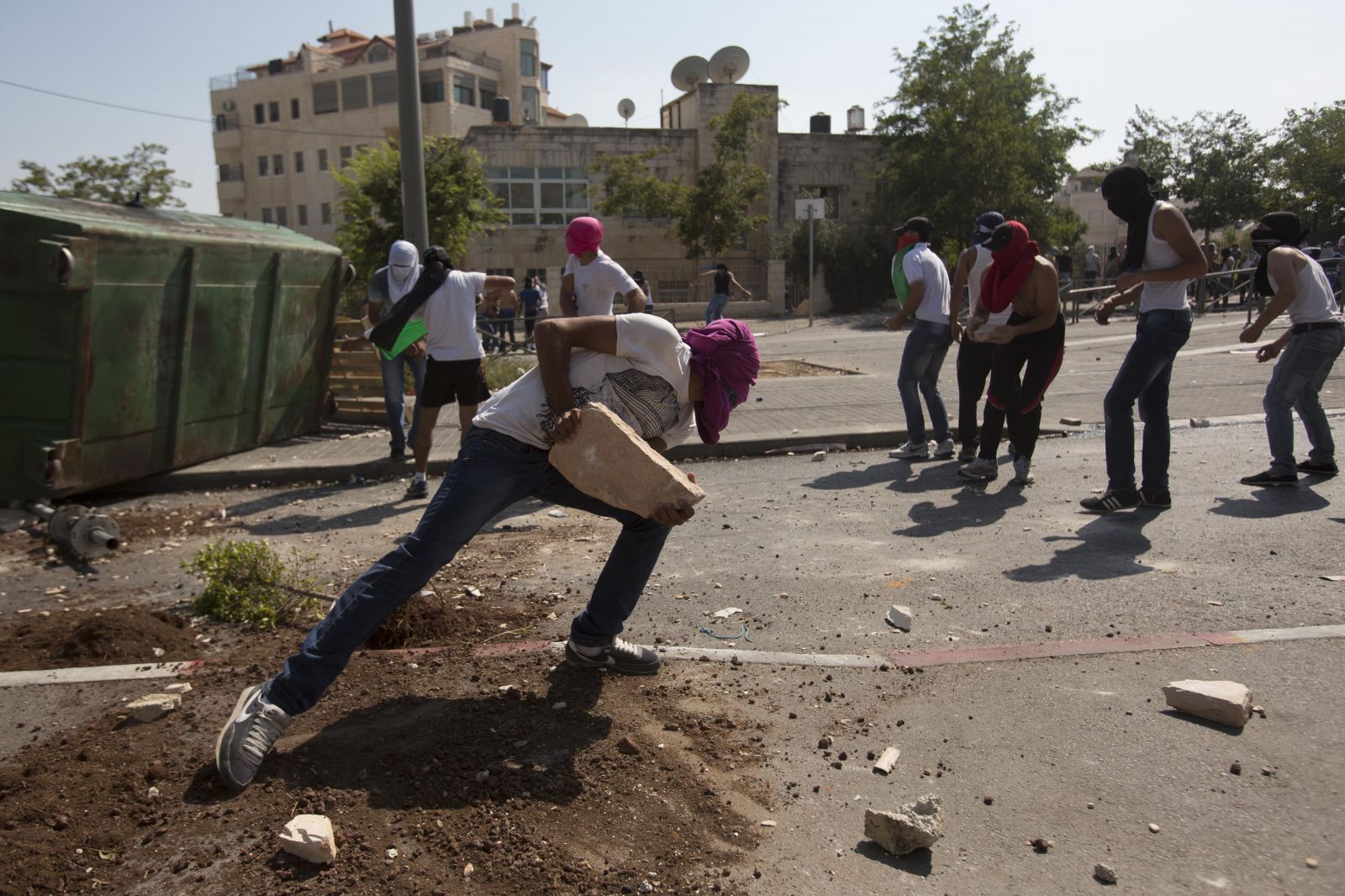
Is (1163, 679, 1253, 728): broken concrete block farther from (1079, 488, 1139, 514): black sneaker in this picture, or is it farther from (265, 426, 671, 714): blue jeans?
(1079, 488, 1139, 514): black sneaker

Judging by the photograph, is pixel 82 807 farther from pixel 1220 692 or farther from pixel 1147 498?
pixel 1147 498

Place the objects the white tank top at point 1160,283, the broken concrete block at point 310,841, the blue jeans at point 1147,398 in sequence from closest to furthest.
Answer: the broken concrete block at point 310,841 → the white tank top at point 1160,283 → the blue jeans at point 1147,398

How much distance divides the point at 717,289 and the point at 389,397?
44.2 feet

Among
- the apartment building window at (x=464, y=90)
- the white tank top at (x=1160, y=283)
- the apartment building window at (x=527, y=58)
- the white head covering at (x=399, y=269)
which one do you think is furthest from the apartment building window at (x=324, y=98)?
the white tank top at (x=1160, y=283)

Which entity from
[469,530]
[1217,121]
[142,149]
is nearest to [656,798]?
[469,530]

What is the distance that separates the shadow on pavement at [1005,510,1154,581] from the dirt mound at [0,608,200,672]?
379 centimetres

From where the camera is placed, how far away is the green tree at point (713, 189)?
35.0 meters

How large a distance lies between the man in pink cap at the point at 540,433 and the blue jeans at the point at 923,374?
4787 millimetres

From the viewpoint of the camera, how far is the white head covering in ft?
26.4

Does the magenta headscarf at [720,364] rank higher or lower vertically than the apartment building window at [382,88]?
lower

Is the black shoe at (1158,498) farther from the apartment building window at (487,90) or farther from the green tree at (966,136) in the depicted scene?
the apartment building window at (487,90)

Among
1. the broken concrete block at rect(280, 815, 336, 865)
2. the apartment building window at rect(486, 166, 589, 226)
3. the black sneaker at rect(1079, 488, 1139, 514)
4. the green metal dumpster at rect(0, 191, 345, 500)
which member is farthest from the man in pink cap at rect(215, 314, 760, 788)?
the apartment building window at rect(486, 166, 589, 226)

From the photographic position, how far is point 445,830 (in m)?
2.80

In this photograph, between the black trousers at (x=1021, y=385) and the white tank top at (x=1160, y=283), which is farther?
the black trousers at (x=1021, y=385)
